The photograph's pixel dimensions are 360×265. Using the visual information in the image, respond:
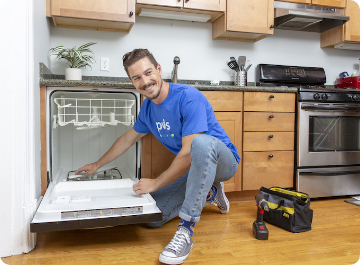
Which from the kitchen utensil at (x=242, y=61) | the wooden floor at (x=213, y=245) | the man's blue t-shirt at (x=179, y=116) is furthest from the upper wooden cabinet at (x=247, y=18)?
the wooden floor at (x=213, y=245)

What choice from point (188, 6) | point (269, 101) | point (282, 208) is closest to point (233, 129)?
point (269, 101)

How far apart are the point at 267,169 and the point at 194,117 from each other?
3.32ft

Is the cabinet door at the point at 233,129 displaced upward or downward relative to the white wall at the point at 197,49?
downward

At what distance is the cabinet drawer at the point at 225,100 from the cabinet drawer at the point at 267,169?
354 mm

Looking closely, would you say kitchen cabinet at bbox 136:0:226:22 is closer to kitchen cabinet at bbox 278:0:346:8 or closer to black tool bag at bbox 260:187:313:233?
kitchen cabinet at bbox 278:0:346:8

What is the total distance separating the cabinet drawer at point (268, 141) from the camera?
215 centimetres

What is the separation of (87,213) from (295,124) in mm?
1661

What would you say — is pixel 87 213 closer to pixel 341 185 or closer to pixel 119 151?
pixel 119 151

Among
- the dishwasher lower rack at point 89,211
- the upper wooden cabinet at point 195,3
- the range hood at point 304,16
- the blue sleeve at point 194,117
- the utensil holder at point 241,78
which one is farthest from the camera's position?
the utensil holder at point 241,78

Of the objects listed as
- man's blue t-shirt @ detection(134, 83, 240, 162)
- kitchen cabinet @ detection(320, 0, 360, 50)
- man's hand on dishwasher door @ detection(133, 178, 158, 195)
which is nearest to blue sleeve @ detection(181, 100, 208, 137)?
man's blue t-shirt @ detection(134, 83, 240, 162)

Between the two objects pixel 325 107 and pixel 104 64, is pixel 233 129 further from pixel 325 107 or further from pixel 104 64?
pixel 104 64

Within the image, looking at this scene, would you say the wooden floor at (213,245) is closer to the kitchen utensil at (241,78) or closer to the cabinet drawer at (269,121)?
the cabinet drawer at (269,121)

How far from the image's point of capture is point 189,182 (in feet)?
4.35

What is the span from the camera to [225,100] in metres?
2.10
